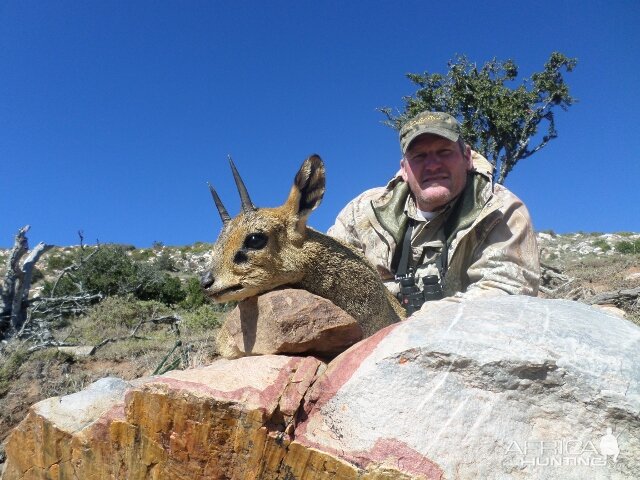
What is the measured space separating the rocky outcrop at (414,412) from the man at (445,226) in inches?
71.5

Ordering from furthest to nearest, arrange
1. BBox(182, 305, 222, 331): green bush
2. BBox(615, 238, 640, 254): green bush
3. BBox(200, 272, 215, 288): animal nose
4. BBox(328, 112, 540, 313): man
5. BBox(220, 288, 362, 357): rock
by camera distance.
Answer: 1. BBox(615, 238, 640, 254): green bush
2. BBox(182, 305, 222, 331): green bush
3. BBox(328, 112, 540, 313): man
4. BBox(200, 272, 215, 288): animal nose
5. BBox(220, 288, 362, 357): rock

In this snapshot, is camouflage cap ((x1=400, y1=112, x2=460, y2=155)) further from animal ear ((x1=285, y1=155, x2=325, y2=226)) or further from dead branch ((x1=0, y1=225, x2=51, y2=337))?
dead branch ((x1=0, y1=225, x2=51, y2=337))

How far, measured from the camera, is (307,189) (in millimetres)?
3902

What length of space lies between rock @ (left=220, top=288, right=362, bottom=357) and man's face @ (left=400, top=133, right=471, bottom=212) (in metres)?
2.04

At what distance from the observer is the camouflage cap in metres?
4.98

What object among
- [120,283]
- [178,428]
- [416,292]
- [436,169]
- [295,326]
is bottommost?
[178,428]

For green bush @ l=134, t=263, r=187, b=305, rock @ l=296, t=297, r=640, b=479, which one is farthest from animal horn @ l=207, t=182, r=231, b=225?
green bush @ l=134, t=263, r=187, b=305

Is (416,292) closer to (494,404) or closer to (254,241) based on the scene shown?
(254,241)

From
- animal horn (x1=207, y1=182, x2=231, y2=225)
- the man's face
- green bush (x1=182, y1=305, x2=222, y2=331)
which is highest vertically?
the man's face

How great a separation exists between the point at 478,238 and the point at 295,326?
→ 7.78ft

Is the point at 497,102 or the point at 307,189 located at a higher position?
the point at 497,102

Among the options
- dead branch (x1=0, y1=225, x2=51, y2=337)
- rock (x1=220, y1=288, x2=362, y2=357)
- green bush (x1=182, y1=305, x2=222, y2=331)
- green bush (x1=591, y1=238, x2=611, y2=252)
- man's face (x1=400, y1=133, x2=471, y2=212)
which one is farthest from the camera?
green bush (x1=591, y1=238, x2=611, y2=252)

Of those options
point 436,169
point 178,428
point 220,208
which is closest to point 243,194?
point 220,208

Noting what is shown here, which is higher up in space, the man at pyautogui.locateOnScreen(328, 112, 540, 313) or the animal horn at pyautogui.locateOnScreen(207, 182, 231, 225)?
the man at pyautogui.locateOnScreen(328, 112, 540, 313)
